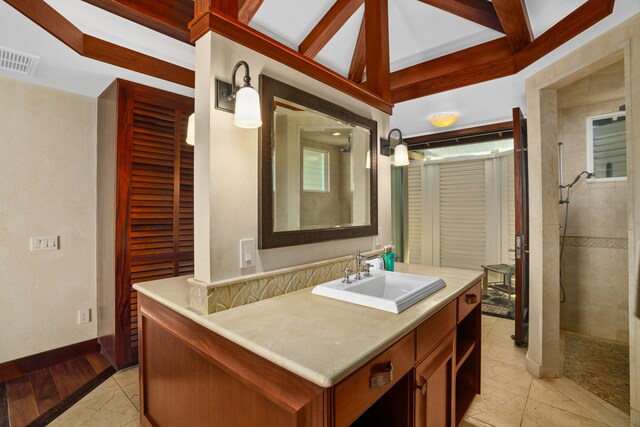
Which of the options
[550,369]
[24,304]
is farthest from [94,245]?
[550,369]

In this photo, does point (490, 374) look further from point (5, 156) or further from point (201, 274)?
point (5, 156)

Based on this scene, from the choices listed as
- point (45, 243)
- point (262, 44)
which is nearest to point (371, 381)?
point (262, 44)

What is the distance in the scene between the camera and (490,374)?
2385 millimetres

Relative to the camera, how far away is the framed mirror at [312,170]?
4.72ft

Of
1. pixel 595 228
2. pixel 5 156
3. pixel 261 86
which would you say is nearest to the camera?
pixel 261 86

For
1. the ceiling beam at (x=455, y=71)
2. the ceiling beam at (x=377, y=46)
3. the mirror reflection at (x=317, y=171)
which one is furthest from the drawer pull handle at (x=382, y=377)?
the ceiling beam at (x=455, y=71)

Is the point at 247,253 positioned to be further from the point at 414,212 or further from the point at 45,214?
the point at 414,212

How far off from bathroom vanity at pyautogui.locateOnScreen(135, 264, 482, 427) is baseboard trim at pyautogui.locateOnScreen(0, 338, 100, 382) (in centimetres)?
143

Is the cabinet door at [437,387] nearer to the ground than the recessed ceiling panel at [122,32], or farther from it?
nearer to the ground

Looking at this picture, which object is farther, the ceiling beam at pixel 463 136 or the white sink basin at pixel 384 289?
the ceiling beam at pixel 463 136

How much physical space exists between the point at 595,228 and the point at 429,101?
2012 mm

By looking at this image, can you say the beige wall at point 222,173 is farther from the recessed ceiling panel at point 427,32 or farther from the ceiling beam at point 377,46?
the recessed ceiling panel at point 427,32

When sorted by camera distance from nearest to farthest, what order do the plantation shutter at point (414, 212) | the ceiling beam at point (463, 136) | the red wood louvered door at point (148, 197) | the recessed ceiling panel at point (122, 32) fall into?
the recessed ceiling panel at point (122, 32), the red wood louvered door at point (148, 197), the ceiling beam at point (463, 136), the plantation shutter at point (414, 212)

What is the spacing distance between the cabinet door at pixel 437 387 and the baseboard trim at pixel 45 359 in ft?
9.08
